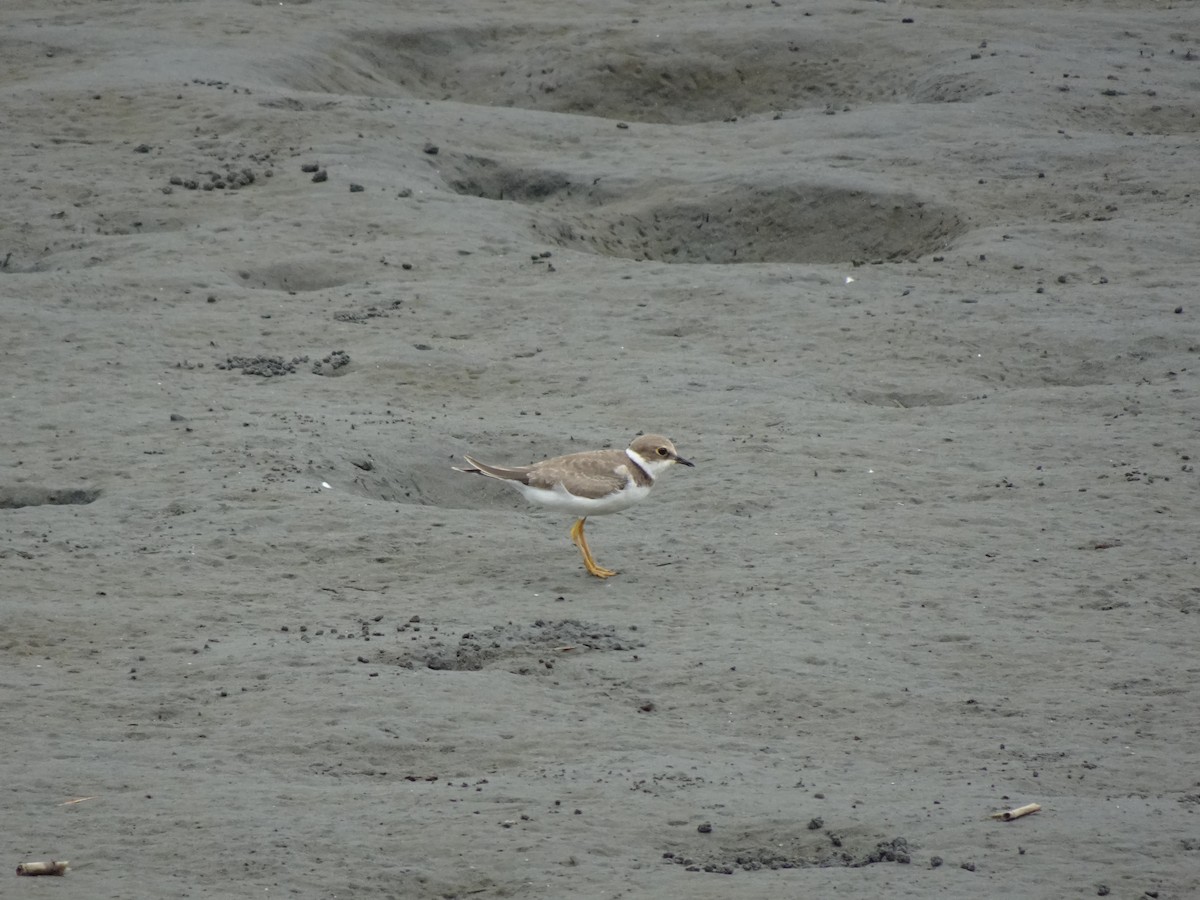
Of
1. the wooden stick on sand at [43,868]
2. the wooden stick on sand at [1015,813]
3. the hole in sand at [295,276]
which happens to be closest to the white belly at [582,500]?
the wooden stick on sand at [1015,813]

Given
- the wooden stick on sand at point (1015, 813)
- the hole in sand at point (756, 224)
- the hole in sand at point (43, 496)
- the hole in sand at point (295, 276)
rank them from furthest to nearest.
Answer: the hole in sand at point (756, 224), the hole in sand at point (295, 276), the hole in sand at point (43, 496), the wooden stick on sand at point (1015, 813)

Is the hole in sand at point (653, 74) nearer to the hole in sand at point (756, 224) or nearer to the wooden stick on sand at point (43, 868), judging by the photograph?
the hole in sand at point (756, 224)

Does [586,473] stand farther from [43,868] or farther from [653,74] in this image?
[653,74]

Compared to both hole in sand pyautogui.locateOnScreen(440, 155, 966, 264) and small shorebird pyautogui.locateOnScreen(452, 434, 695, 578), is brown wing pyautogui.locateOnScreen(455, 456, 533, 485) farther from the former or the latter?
hole in sand pyautogui.locateOnScreen(440, 155, 966, 264)

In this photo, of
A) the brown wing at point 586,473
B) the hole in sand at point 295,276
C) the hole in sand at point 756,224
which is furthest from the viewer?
the hole in sand at point 756,224

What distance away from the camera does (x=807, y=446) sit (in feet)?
25.8

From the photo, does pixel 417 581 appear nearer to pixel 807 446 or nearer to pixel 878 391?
pixel 807 446

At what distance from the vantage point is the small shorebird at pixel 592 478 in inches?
255

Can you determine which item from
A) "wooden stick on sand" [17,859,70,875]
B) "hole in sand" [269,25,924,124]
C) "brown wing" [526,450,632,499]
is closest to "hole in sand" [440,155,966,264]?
"hole in sand" [269,25,924,124]

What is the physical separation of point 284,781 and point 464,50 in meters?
12.1

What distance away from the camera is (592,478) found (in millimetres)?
6480

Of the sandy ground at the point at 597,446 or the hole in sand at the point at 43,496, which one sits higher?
the sandy ground at the point at 597,446

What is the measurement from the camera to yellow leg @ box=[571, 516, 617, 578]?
6.56 meters

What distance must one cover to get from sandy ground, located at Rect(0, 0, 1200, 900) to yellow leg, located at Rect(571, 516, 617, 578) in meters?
0.06
